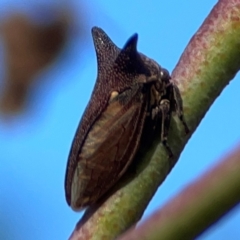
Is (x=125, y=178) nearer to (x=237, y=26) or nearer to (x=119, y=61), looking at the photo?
(x=237, y=26)

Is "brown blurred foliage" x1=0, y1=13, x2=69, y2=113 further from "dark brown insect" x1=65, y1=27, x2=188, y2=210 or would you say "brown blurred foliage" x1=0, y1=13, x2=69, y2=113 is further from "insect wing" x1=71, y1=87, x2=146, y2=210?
"insect wing" x1=71, y1=87, x2=146, y2=210

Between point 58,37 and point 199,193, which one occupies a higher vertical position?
point 199,193

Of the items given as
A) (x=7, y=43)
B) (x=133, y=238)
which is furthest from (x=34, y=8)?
(x=133, y=238)

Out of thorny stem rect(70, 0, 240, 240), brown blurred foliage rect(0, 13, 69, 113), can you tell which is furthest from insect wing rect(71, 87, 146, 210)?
brown blurred foliage rect(0, 13, 69, 113)

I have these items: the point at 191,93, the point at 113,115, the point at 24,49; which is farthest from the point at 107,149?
the point at 24,49

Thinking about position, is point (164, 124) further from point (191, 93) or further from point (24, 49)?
point (24, 49)

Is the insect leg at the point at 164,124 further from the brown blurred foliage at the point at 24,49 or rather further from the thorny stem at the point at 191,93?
the brown blurred foliage at the point at 24,49
